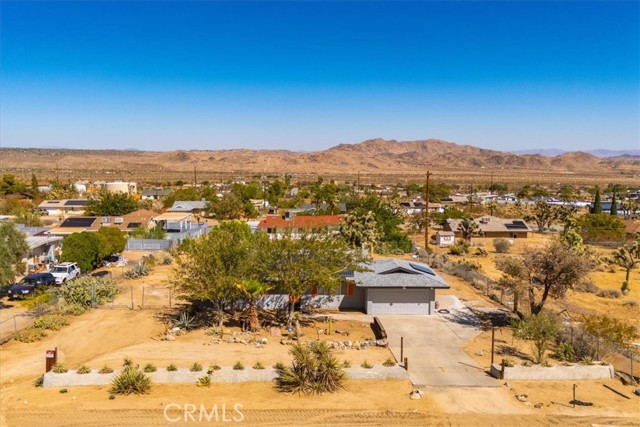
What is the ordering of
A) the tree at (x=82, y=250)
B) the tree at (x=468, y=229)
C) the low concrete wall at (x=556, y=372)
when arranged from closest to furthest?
the low concrete wall at (x=556, y=372) < the tree at (x=82, y=250) < the tree at (x=468, y=229)

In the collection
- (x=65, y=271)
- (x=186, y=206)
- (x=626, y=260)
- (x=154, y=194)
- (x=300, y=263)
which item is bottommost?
(x=65, y=271)

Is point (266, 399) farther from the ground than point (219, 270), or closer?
closer

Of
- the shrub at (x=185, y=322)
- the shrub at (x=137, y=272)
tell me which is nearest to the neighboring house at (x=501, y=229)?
the shrub at (x=137, y=272)

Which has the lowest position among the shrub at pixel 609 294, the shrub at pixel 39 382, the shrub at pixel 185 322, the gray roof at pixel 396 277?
the shrub at pixel 609 294

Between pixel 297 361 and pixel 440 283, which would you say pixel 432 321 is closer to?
pixel 440 283

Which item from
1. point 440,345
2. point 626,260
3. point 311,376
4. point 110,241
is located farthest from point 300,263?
point 626,260

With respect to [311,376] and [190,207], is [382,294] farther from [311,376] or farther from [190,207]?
[190,207]

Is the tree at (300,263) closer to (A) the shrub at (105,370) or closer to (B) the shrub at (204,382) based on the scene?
(B) the shrub at (204,382)

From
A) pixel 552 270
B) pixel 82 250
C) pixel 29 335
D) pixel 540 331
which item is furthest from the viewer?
pixel 82 250
